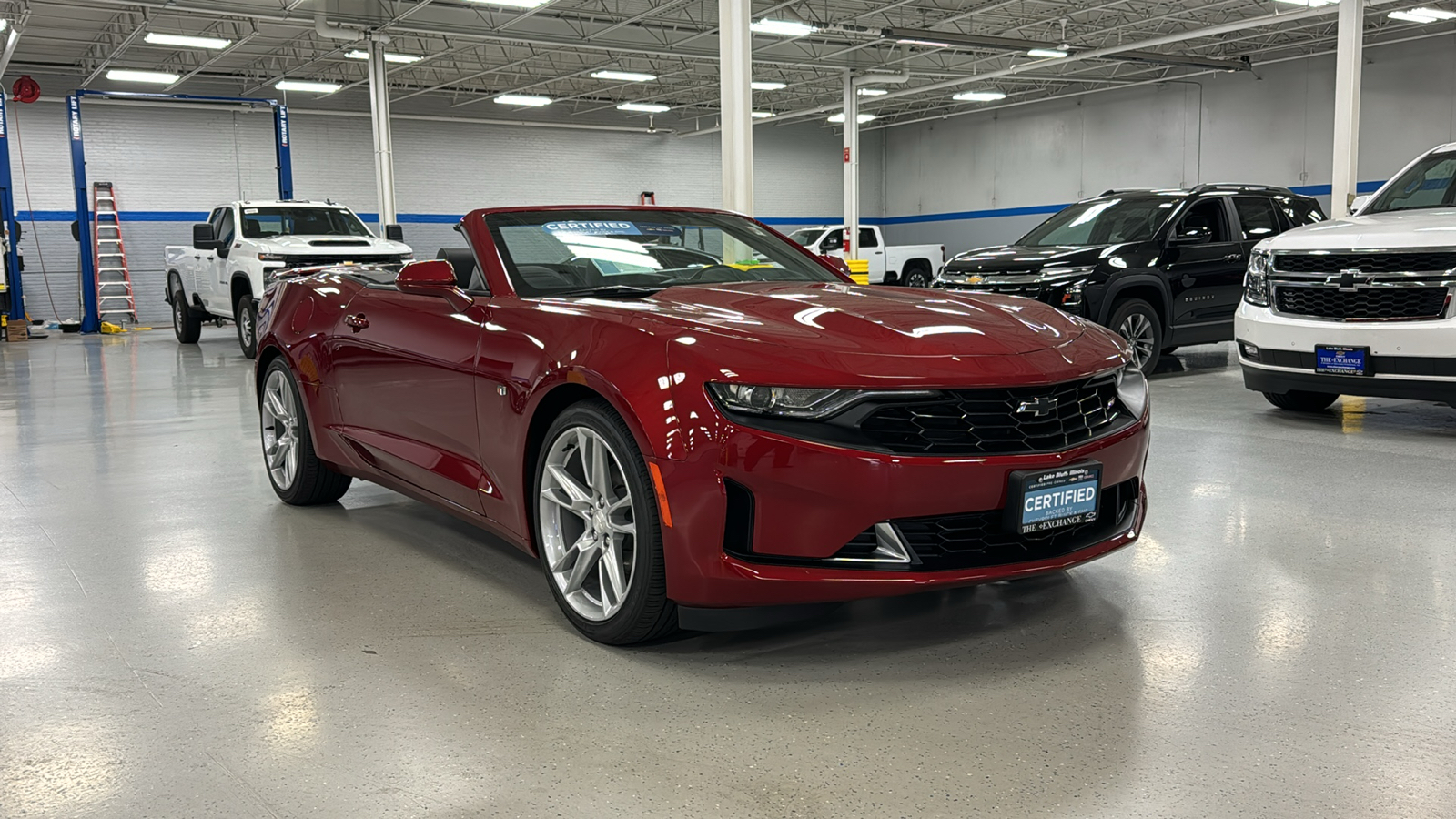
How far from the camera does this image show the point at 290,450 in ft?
17.1

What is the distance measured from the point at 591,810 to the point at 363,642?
1.34 meters

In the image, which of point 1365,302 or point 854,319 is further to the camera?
point 1365,302

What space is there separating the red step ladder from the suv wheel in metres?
18.8

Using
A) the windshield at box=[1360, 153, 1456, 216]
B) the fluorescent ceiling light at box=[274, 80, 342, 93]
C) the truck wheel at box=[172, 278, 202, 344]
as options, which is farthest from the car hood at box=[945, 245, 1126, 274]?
the fluorescent ceiling light at box=[274, 80, 342, 93]

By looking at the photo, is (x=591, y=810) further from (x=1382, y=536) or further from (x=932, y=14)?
(x=932, y=14)

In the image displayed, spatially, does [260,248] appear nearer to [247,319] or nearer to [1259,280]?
[247,319]

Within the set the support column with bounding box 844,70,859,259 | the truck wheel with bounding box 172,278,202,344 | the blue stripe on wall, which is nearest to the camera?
the truck wheel with bounding box 172,278,202,344

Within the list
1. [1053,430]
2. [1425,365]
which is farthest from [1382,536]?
[1425,365]

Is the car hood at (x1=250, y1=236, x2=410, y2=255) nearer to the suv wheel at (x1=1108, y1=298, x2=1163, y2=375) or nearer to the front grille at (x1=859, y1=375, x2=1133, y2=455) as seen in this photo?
the suv wheel at (x1=1108, y1=298, x2=1163, y2=375)

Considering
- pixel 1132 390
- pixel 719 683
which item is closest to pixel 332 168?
pixel 1132 390

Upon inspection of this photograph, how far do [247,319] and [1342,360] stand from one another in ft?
39.4

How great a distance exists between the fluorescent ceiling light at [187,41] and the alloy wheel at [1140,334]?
→ 55.1ft

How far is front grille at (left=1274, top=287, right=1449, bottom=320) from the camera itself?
647 cm

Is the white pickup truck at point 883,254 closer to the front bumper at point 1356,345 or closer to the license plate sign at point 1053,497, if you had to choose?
the front bumper at point 1356,345
